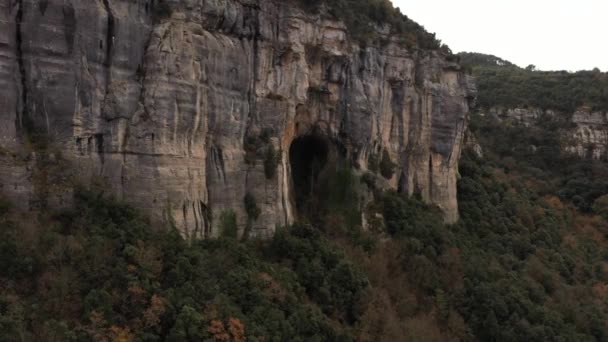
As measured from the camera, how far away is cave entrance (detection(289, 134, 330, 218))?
29.6 meters

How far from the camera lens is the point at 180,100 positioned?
20.7 m

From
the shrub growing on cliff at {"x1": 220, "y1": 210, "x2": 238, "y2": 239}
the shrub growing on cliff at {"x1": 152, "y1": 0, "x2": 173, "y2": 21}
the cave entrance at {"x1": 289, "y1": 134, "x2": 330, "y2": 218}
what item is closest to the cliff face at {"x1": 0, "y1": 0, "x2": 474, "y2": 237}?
the shrub growing on cliff at {"x1": 152, "y1": 0, "x2": 173, "y2": 21}

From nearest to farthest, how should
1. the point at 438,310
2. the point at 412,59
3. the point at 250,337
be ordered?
1. the point at 250,337
2. the point at 438,310
3. the point at 412,59

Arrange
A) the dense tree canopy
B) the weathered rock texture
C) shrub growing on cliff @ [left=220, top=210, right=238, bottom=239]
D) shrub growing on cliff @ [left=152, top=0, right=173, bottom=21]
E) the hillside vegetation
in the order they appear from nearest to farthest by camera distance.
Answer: the hillside vegetation → shrub growing on cliff @ [left=152, top=0, right=173, bottom=21] → shrub growing on cliff @ [left=220, top=210, right=238, bottom=239] → the weathered rock texture → the dense tree canopy

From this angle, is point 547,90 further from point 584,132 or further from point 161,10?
point 161,10

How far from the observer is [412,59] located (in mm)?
32781

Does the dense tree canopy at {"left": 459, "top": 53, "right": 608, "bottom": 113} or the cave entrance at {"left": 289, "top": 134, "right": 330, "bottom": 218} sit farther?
the dense tree canopy at {"left": 459, "top": 53, "right": 608, "bottom": 113}

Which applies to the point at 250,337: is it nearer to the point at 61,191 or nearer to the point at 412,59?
the point at 61,191

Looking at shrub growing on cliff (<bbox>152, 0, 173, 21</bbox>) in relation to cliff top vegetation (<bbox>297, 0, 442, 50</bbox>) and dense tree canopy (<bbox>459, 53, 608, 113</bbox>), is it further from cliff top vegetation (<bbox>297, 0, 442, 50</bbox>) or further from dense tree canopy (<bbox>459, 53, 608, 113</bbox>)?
dense tree canopy (<bbox>459, 53, 608, 113</bbox>)

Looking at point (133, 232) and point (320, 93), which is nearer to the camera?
point (133, 232)

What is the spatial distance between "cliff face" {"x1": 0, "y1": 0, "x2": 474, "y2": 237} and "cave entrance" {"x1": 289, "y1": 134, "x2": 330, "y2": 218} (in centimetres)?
118

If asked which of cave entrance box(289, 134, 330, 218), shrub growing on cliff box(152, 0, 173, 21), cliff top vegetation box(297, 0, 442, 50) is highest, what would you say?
cliff top vegetation box(297, 0, 442, 50)

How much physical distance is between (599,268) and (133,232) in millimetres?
30229

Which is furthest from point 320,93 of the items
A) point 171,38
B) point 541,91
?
point 541,91
